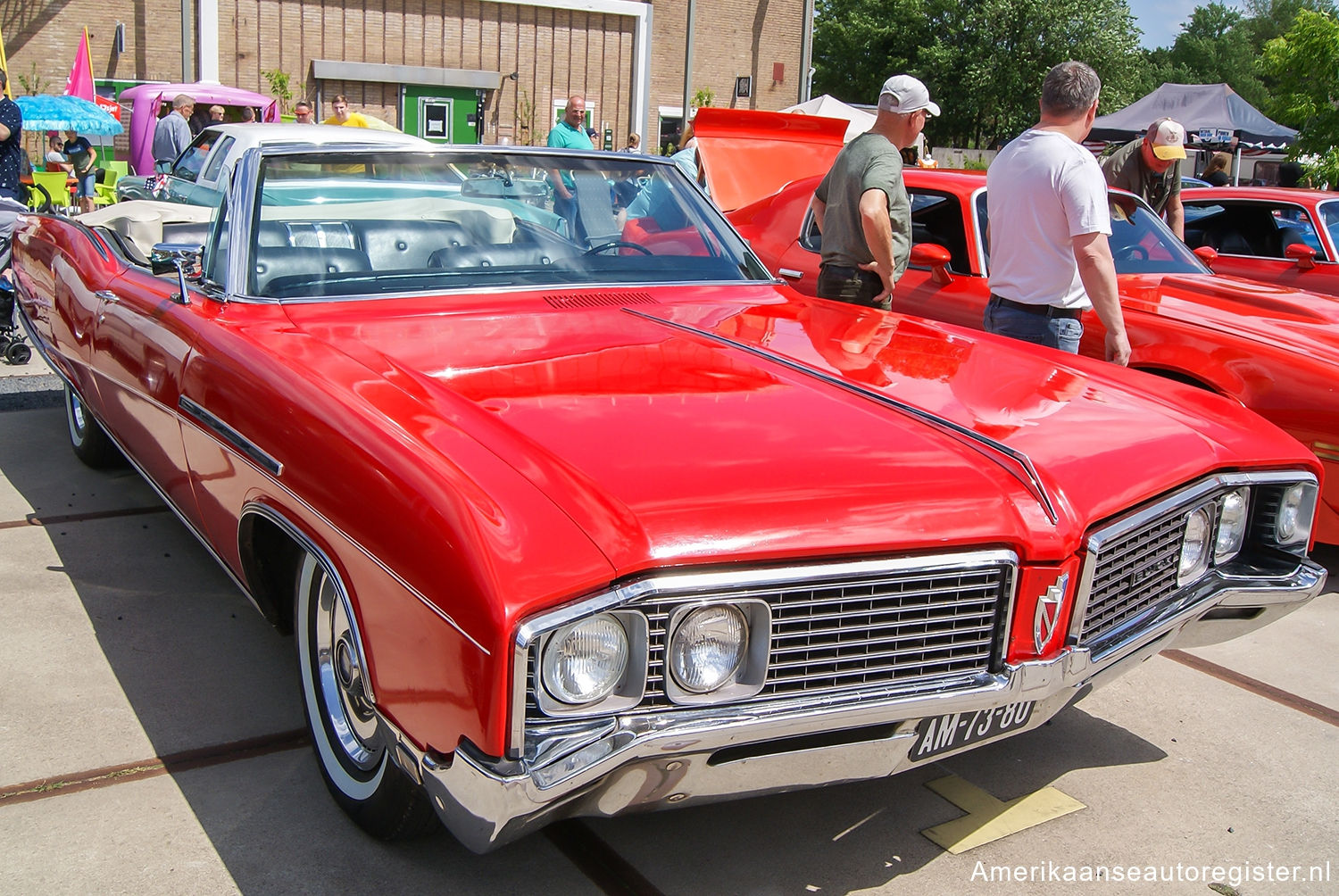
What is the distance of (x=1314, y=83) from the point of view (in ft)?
44.3

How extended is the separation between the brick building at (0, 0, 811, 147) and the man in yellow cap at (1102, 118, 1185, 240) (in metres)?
18.7

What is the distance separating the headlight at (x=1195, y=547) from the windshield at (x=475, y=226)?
1.69 m

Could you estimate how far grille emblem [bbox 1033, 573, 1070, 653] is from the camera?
204cm

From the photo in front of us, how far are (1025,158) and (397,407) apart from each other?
108 inches

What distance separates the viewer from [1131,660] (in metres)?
2.30

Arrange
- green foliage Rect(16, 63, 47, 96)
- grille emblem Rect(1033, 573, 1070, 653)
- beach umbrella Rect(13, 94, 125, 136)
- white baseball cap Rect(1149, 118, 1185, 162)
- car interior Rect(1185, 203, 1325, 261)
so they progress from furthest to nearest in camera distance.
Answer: green foliage Rect(16, 63, 47, 96) → beach umbrella Rect(13, 94, 125, 136) → car interior Rect(1185, 203, 1325, 261) → white baseball cap Rect(1149, 118, 1185, 162) → grille emblem Rect(1033, 573, 1070, 653)

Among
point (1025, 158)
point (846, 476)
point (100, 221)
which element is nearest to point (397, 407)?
point (846, 476)

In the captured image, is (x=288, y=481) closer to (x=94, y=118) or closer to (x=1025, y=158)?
(x=1025, y=158)

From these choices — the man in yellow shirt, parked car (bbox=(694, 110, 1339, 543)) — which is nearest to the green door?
the man in yellow shirt

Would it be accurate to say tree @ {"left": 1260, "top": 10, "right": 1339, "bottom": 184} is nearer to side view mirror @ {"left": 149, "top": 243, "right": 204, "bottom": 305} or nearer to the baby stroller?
the baby stroller

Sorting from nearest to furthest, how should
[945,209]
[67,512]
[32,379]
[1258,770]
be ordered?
[1258,770] → [67,512] → [945,209] → [32,379]

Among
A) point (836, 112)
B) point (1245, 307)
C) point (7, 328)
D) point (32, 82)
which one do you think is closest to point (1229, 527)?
point (1245, 307)

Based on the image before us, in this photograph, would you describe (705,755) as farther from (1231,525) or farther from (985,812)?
(1231,525)

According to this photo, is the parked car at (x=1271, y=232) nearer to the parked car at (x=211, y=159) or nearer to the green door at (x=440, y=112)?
the parked car at (x=211, y=159)
